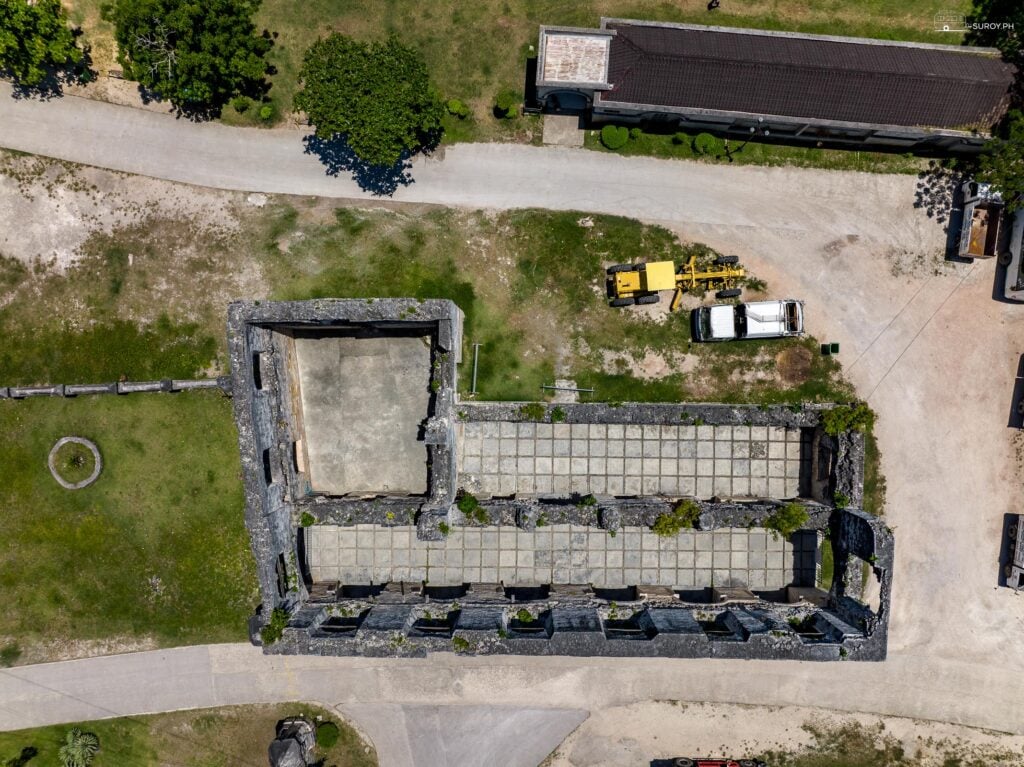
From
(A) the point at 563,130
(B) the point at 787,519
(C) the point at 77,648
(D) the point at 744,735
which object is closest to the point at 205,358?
(C) the point at 77,648

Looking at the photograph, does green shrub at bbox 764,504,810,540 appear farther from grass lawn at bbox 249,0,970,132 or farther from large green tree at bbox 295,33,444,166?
large green tree at bbox 295,33,444,166

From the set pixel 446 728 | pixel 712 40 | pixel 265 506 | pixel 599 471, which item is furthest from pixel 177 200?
pixel 446 728

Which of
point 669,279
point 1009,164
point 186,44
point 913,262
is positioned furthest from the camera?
point 913,262

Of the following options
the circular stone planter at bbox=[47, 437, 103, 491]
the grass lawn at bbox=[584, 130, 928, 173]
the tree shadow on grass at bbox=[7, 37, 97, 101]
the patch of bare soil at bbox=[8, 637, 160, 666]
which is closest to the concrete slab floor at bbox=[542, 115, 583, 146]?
the grass lawn at bbox=[584, 130, 928, 173]

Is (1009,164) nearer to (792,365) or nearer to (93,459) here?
(792,365)

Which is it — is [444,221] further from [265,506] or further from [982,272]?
[982,272]

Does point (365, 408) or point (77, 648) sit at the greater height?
point (365, 408)

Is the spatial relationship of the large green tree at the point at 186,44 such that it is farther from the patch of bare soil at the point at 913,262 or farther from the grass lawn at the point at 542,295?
the patch of bare soil at the point at 913,262
